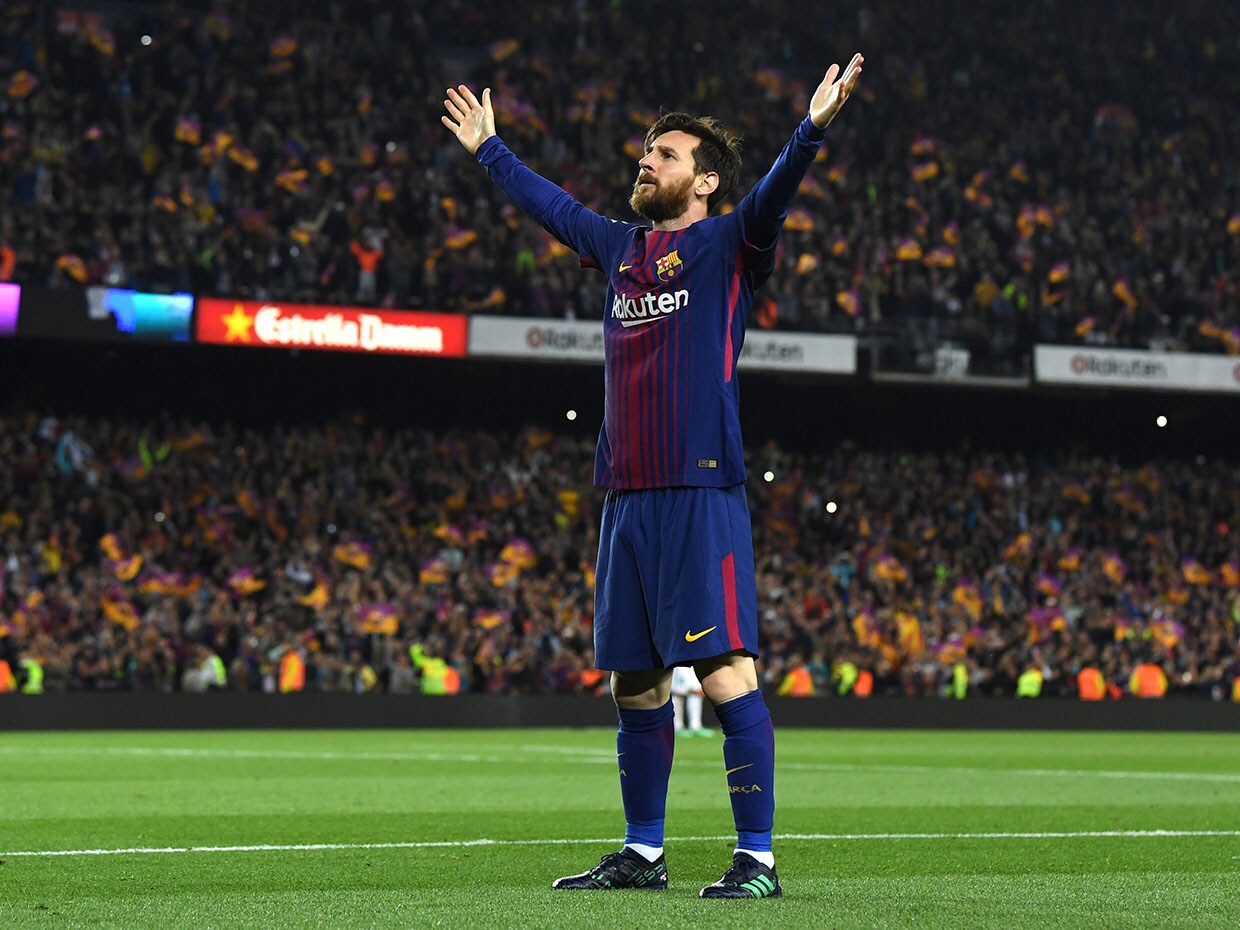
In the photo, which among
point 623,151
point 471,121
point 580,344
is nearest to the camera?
point 471,121

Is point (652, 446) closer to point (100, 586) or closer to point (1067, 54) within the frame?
point (100, 586)

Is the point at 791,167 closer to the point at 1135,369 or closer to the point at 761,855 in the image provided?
the point at 761,855

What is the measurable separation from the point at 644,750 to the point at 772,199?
5.90 ft

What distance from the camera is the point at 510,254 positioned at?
28031mm

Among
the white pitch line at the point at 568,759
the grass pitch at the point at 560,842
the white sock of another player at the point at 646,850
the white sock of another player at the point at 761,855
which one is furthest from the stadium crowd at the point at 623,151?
the white sock of another player at the point at 761,855

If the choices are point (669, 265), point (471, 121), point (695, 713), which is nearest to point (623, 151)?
point (695, 713)

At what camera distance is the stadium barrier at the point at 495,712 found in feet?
72.6

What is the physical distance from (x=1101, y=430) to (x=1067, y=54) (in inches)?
314

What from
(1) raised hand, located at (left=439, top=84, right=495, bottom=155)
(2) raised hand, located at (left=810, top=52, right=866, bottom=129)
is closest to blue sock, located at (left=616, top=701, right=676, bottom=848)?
(2) raised hand, located at (left=810, top=52, right=866, bottom=129)

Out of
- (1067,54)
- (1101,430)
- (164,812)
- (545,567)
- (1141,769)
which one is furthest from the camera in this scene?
(1067,54)

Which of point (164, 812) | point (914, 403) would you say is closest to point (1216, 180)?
point (914, 403)

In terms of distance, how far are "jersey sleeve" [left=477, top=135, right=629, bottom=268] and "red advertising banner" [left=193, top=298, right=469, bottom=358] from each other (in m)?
19.4

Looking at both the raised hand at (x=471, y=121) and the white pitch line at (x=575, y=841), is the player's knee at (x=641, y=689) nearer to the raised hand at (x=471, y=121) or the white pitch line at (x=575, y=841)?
the white pitch line at (x=575, y=841)

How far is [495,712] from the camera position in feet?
78.6
